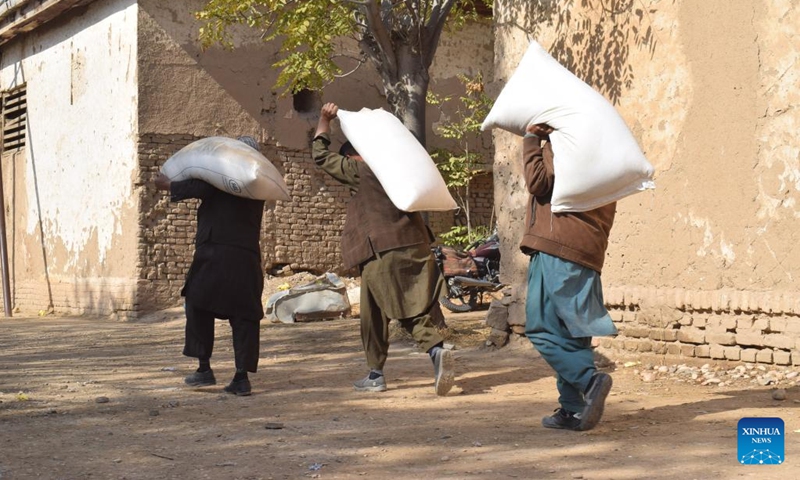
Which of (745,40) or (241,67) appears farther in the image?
(241,67)

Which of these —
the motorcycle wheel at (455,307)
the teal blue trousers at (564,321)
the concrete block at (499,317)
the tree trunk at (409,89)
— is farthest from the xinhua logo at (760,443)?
the motorcycle wheel at (455,307)

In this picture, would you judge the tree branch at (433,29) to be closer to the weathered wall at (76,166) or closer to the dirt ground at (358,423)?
the dirt ground at (358,423)

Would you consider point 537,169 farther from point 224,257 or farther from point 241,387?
point 241,387

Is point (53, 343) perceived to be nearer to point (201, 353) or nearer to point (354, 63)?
point (201, 353)

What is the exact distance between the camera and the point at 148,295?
11984 mm

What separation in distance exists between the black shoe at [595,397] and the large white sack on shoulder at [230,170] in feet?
7.66

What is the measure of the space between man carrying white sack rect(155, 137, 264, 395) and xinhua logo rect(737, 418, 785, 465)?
9.15 ft

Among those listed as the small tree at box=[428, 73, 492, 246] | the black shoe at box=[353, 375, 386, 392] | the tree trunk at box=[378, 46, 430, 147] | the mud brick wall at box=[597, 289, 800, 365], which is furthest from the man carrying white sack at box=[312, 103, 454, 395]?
the small tree at box=[428, 73, 492, 246]

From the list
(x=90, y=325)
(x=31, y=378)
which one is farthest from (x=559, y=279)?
(x=90, y=325)

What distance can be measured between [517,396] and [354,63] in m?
8.69

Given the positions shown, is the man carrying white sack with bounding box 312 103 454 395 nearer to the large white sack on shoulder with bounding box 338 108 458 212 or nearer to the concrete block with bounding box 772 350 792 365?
the large white sack on shoulder with bounding box 338 108 458 212

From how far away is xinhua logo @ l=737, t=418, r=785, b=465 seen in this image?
3541 mm

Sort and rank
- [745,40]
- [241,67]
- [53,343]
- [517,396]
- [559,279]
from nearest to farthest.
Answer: [559,279] → [517,396] → [745,40] → [53,343] → [241,67]

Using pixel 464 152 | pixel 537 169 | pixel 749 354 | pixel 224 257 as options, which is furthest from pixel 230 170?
A: pixel 464 152
